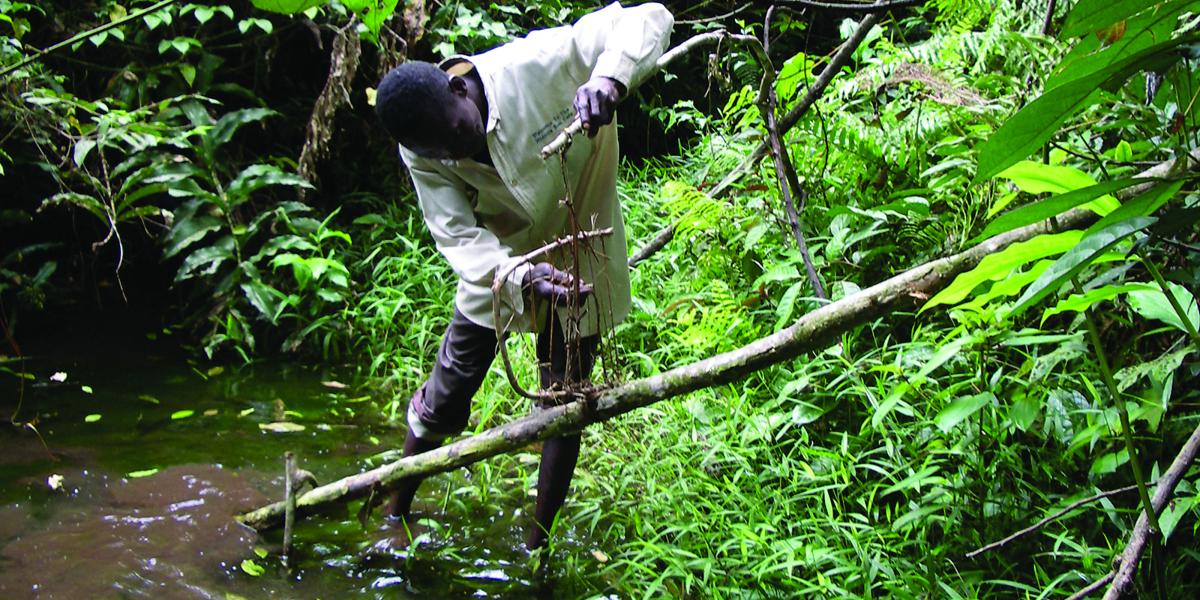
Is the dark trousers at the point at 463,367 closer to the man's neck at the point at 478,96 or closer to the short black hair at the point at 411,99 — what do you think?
the man's neck at the point at 478,96

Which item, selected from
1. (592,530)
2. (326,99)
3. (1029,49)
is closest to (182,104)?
(326,99)

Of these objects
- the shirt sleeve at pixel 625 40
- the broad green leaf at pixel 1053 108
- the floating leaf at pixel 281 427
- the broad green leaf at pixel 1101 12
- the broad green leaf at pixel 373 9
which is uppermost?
the broad green leaf at pixel 373 9

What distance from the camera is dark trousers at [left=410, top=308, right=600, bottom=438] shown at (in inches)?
111

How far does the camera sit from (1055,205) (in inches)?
31.0

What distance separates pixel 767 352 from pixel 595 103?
31.3 inches

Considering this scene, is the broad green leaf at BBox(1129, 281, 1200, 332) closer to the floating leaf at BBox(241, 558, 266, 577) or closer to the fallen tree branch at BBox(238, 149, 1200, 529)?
the fallen tree branch at BBox(238, 149, 1200, 529)

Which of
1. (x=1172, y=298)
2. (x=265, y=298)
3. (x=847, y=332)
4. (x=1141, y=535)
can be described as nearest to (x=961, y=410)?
(x=847, y=332)

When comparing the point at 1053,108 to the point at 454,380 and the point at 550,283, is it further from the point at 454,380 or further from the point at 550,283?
the point at 454,380

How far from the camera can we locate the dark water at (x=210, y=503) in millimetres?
2723

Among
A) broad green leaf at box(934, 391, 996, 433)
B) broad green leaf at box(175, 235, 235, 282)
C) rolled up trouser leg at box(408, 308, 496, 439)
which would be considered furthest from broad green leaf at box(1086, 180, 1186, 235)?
broad green leaf at box(175, 235, 235, 282)

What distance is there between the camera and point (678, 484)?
10.1ft

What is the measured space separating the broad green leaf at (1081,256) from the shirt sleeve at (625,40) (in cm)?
161

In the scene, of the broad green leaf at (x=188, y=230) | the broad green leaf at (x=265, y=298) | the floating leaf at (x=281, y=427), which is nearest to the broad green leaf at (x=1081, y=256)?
the floating leaf at (x=281, y=427)

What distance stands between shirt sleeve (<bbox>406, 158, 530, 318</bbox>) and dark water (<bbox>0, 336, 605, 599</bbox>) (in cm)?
98
